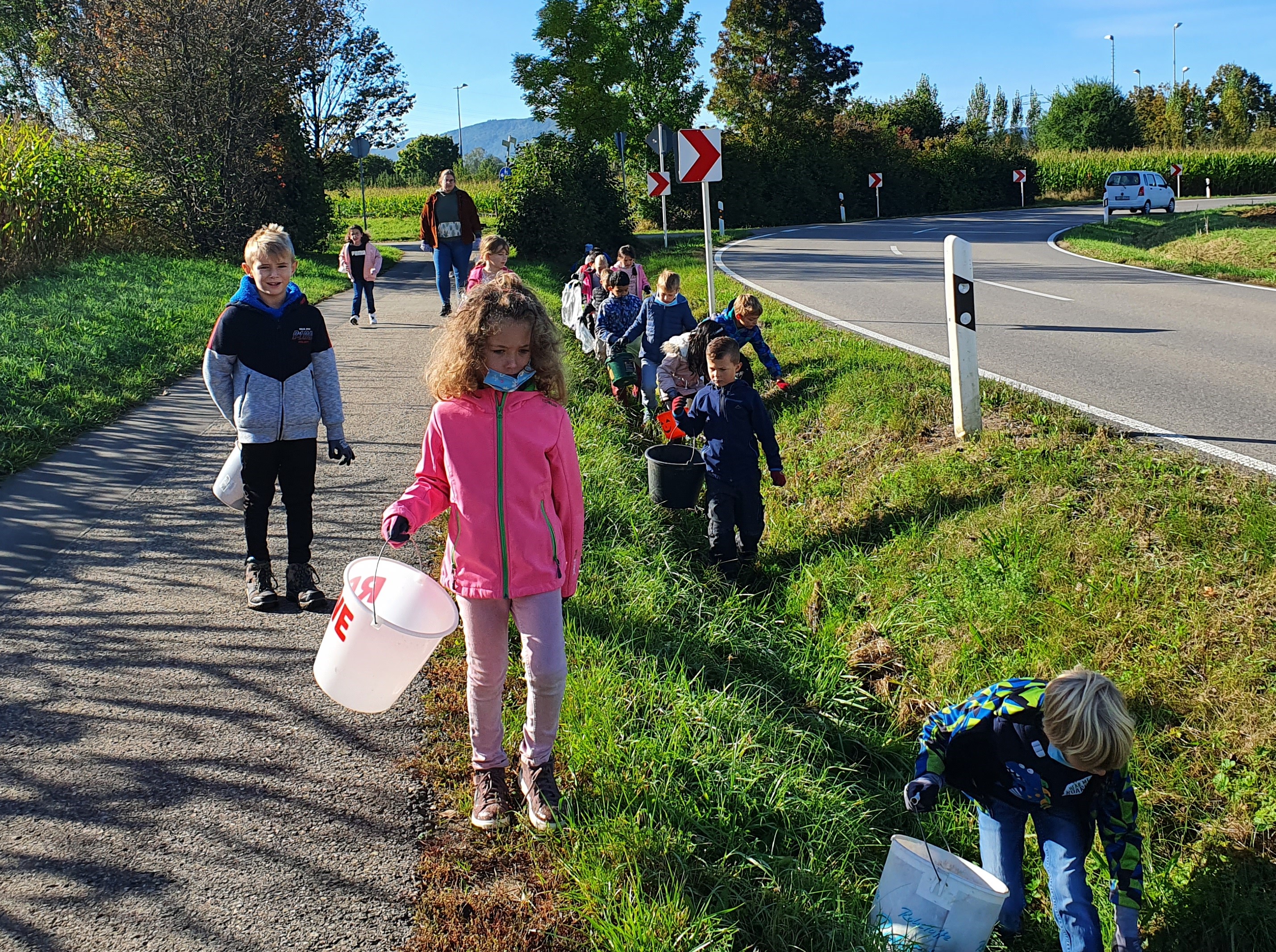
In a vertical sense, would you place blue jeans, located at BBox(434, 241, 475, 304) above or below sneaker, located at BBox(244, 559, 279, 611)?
above

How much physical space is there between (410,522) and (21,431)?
555 centimetres

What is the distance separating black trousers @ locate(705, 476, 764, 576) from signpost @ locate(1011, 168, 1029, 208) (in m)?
44.4

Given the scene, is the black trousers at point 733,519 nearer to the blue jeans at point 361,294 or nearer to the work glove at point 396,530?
the work glove at point 396,530

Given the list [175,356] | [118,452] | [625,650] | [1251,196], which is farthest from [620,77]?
[625,650]

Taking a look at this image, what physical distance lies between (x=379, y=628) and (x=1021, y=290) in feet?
42.4

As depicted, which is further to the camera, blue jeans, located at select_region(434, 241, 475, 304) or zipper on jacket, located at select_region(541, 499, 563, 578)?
blue jeans, located at select_region(434, 241, 475, 304)

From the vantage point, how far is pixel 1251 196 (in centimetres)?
4288

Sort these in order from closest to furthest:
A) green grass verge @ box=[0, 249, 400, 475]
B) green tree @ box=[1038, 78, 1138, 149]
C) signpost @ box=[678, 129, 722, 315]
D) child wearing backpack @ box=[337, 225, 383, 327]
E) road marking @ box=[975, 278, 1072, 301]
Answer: green grass verge @ box=[0, 249, 400, 475] < signpost @ box=[678, 129, 722, 315] < child wearing backpack @ box=[337, 225, 383, 327] < road marking @ box=[975, 278, 1072, 301] < green tree @ box=[1038, 78, 1138, 149]

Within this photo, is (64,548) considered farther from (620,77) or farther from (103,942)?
(620,77)

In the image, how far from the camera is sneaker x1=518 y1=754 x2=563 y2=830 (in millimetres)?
3281

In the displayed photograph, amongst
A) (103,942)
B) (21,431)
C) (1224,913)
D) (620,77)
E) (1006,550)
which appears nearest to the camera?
(103,942)

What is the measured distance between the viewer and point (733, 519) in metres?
6.16

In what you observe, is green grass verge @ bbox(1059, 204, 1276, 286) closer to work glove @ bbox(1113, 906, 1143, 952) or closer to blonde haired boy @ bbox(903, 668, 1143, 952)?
blonde haired boy @ bbox(903, 668, 1143, 952)

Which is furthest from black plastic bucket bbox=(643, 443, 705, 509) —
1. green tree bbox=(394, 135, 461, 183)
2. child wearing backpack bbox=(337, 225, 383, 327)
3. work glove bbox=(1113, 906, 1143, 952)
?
green tree bbox=(394, 135, 461, 183)
